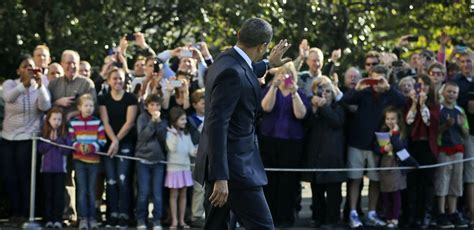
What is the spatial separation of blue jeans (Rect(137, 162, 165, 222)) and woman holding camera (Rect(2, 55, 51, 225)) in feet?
4.07

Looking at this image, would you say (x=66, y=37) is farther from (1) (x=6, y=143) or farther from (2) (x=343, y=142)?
(2) (x=343, y=142)

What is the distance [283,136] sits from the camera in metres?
14.0

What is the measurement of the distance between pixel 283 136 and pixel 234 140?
17.2ft

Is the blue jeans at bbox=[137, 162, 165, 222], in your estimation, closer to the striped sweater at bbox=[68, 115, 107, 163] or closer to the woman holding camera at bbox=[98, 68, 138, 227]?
the woman holding camera at bbox=[98, 68, 138, 227]

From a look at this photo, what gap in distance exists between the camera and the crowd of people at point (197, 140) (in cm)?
1362

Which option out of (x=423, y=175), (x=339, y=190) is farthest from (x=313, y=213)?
(x=423, y=175)

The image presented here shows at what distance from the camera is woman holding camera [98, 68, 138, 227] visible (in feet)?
45.1

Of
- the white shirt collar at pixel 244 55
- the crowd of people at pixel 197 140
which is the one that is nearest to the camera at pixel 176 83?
the crowd of people at pixel 197 140

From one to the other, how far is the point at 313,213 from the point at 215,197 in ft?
19.4

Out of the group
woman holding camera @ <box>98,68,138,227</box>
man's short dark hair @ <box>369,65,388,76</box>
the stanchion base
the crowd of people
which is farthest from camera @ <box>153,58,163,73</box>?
man's short dark hair @ <box>369,65,388,76</box>

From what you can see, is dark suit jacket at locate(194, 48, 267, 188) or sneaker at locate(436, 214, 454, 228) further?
sneaker at locate(436, 214, 454, 228)

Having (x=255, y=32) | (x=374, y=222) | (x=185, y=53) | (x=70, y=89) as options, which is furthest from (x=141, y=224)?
(x=255, y=32)

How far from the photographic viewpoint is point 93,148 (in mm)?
13586

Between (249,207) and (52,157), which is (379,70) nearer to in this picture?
(52,157)
